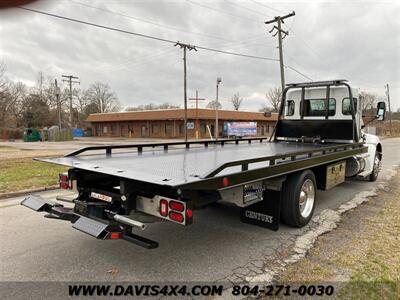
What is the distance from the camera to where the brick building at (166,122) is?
3762 cm

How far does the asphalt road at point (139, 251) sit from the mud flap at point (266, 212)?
192 mm

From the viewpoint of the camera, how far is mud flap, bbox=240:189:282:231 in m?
4.12

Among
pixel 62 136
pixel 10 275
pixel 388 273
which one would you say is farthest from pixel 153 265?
pixel 62 136

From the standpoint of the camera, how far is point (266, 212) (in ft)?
13.9

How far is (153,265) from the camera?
3.41m

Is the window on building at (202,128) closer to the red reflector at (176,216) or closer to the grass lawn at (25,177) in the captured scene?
the grass lawn at (25,177)

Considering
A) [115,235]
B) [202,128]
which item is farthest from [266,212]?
[202,128]

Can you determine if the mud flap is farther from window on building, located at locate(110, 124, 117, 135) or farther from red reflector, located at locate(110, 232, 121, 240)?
window on building, located at locate(110, 124, 117, 135)

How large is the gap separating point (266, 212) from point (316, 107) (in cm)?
450

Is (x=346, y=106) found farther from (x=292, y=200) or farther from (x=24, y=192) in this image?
(x=24, y=192)

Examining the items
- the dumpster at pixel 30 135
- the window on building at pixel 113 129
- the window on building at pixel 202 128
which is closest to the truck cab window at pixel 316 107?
the window on building at pixel 202 128

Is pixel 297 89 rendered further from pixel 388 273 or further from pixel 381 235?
pixel 388 273

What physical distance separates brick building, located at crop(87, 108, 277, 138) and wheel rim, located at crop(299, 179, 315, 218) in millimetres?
29755

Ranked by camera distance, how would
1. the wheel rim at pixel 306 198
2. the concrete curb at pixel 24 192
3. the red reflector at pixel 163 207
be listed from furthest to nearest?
the concrete curb at pixel 24 192 < the wheel rim at pixel 306 198 < the red reflector at pixel 163 207
